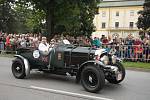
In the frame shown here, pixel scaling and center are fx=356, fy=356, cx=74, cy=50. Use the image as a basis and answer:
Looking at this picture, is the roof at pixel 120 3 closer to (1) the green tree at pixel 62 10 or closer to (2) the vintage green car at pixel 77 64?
(1) the green tree at pixel 62 10

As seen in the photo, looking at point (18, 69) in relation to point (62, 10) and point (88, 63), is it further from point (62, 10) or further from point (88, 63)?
point (62, 10)

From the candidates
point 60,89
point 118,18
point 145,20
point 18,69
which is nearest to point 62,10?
point 18,69

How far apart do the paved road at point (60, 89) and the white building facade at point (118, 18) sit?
91.1 m

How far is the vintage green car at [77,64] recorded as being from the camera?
9.96 m

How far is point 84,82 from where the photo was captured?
33.2 ft

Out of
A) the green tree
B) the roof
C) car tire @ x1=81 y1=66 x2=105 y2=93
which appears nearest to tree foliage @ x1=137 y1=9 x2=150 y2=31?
the green tree

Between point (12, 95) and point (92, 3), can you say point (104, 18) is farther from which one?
point (12, 95)

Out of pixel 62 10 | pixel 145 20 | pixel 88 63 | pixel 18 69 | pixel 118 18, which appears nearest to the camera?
pixel 88 63

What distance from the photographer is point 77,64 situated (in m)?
10.8

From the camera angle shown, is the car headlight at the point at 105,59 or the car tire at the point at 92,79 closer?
the car tire at the point at 92,79

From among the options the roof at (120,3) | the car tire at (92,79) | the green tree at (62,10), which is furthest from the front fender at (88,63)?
the roof at (120,3)

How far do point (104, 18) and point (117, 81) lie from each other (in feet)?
323

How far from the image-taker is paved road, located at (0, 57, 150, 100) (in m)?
9.23

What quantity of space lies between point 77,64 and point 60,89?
985 millimetres
